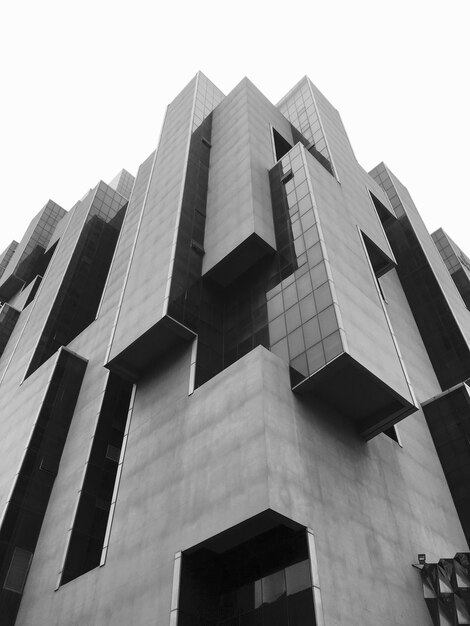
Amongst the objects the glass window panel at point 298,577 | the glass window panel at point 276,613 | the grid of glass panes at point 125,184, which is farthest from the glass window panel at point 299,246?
the grid of glass panes at point 125,184

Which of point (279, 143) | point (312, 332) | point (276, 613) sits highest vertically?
point (279, 143)

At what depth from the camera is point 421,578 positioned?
34531 millimetres

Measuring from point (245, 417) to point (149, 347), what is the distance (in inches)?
528

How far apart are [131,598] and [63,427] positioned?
22.5m

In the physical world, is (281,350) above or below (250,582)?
above

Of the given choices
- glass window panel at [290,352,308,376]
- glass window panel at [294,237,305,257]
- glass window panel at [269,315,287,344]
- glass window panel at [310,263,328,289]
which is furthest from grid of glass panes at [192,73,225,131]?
glass window panel at [290,352,308,376]

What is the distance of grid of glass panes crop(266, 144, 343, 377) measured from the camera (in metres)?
36.8

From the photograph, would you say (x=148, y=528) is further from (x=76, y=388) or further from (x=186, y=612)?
(x=76, y=388)

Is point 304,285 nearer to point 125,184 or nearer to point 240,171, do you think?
point 240,171

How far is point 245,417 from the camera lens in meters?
34.2

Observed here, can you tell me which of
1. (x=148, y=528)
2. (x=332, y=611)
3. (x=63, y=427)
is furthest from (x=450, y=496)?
(x=63, y=427)

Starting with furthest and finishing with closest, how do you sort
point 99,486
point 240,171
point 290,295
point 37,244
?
point 37,244 < point 240,171 < point 99,486 < point 290,295

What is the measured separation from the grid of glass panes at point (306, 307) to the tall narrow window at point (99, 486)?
56.0ft

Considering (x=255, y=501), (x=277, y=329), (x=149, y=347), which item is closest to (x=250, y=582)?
(x=255, y=501)
